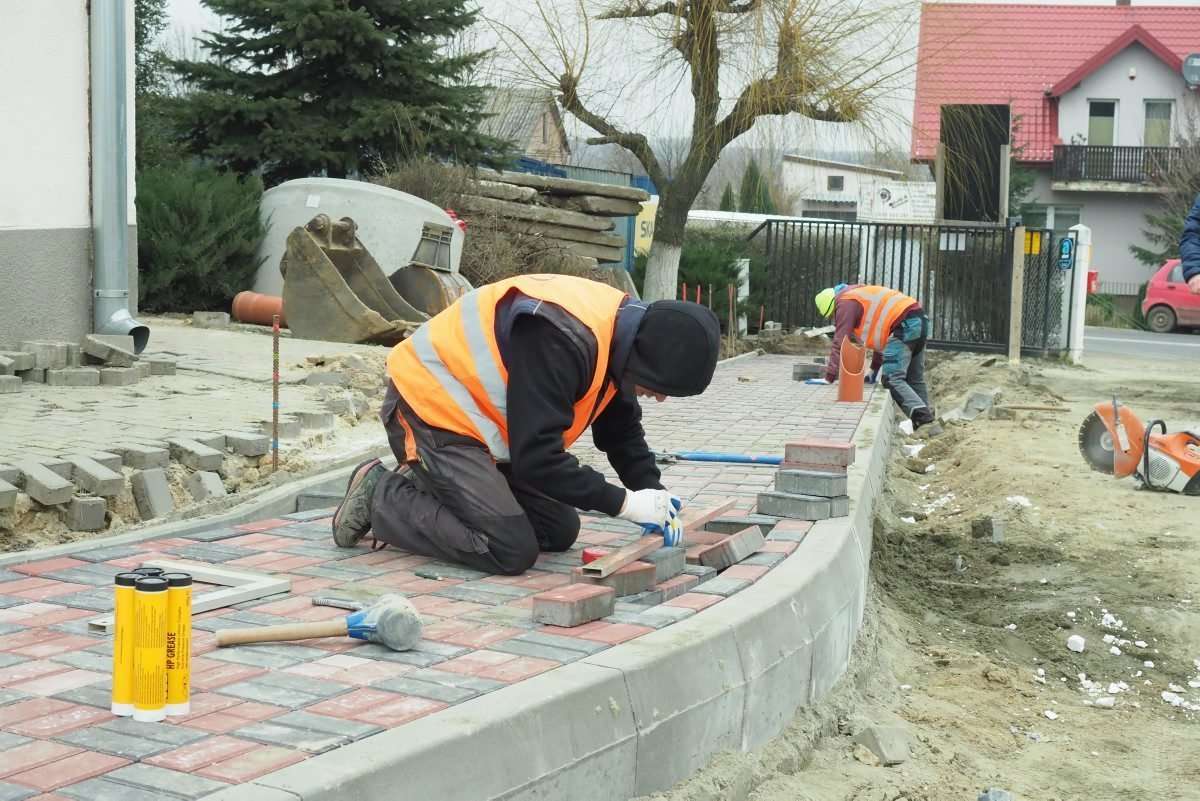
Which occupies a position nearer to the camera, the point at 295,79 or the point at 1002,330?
the point at 295,79

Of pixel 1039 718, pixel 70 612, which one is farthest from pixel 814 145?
pixel 70 612

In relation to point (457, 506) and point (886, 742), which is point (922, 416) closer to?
point (457, 506)

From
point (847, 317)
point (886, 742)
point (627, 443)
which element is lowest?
point (886, 742)

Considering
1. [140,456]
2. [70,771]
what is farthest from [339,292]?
[70,771]

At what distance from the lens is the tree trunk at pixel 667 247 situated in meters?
18.8

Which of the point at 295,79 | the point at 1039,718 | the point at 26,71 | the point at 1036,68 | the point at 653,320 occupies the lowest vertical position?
the point at 1039,718

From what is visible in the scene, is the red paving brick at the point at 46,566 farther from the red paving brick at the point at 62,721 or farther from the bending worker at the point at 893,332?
the bending worker at the point at 893,332

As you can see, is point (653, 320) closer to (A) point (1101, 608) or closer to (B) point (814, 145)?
(A) point (1101, 608)

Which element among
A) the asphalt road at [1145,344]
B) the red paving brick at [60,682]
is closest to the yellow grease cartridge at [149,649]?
the red paving brick at [60,682]

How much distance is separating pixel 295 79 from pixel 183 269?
4.65 metres

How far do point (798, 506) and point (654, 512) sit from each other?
117 centimetres

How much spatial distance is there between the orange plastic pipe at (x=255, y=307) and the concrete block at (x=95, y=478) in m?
7.24

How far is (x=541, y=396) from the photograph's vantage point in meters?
4.49

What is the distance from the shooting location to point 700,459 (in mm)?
7703
